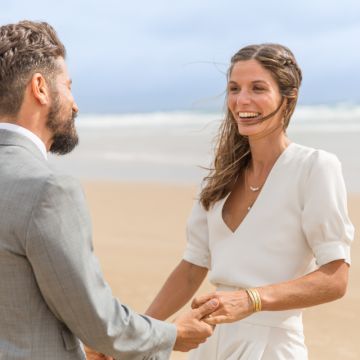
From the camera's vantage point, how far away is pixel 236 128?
10.7 ft

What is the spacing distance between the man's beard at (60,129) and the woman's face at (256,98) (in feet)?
2.86

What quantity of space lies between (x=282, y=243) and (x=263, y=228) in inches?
3.8

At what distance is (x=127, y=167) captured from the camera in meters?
14.6

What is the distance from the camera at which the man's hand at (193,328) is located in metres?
2.53

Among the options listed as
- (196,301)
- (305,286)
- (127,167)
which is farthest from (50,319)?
(127,167)

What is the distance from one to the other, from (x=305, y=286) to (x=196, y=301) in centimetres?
36

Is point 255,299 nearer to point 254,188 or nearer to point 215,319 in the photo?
point 215,319

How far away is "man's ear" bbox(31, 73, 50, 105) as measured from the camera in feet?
7.09

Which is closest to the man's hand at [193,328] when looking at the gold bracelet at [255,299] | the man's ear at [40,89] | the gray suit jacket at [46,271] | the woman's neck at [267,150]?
the gold bracelet at [255,299]

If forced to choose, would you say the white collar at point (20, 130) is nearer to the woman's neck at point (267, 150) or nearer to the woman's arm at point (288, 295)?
the woman's arm at point (288, 295)

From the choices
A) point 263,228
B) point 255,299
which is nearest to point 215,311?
point 255,299

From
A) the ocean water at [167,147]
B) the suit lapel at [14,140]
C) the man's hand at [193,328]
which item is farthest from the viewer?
the ocean water at [167,147]

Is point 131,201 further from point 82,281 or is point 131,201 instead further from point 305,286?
point 82,281

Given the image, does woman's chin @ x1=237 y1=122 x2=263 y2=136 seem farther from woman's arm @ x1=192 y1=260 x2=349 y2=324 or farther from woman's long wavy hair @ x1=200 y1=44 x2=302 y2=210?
woman's arm @ x1=192 y1=260 x2=349 y2=324
